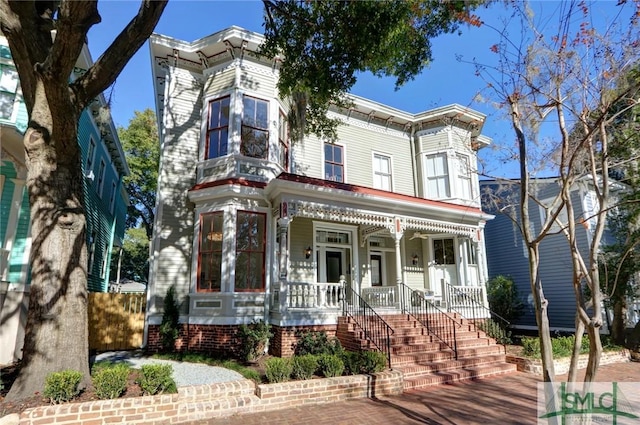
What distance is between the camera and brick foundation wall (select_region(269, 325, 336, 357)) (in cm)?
884

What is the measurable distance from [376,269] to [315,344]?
4.75 metres

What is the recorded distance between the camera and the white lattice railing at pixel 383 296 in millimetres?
10820

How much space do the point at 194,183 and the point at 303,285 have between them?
4597 mm

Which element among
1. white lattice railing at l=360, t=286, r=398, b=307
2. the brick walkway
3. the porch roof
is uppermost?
the porch roof

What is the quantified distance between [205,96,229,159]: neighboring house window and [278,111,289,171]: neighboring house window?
1.67 metres

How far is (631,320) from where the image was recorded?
14.1m

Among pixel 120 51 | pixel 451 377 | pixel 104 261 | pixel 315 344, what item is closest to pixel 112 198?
pixel 104 261

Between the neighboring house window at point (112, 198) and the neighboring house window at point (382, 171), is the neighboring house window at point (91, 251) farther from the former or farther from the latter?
the neighboring house window at point (382, 171)

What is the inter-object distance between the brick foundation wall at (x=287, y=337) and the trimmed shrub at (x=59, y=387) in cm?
463

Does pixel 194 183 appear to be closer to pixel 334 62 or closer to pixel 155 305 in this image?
pixel 155 305

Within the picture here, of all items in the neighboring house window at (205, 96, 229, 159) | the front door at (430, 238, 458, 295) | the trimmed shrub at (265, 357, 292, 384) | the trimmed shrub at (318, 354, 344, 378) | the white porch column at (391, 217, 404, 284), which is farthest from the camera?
the front door at (430, 238, 458, 295)

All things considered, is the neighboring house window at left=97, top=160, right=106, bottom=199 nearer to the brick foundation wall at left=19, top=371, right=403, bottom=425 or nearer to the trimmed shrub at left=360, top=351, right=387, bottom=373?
the brick foundation wall at left=19, top=371, right=403, bottom=425

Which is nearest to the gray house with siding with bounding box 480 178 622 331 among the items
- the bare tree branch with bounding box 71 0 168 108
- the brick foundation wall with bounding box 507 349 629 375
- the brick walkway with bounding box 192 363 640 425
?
the brick foundation wall with bounding box 507 349 629 375

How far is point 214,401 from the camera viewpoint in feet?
18.5
